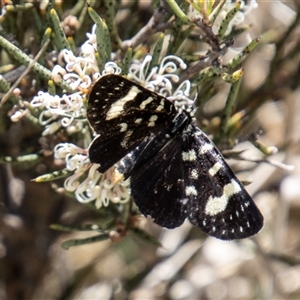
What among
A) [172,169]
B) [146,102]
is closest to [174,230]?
[172,169]

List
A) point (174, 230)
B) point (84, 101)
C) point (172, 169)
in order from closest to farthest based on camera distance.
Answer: point (84, 101) < point (172, 169) < point (174, 230)

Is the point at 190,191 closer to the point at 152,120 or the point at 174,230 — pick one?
the point at 152,120

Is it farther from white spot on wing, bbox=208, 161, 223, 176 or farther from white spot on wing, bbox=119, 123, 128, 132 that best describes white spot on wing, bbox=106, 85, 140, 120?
white spot on wing, bbox=208, 161, 223, 176

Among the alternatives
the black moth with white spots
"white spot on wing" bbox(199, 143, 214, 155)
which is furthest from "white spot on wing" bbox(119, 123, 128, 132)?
"white spot on wing" bbox(199, 143, 214, 155)

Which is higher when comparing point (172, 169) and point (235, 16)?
point (235, 16)

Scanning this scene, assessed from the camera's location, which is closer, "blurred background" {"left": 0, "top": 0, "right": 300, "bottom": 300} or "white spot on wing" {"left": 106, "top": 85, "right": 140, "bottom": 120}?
"white spot on wing" {"left": 106, "top": 85, "right": 140, "bottom": 120}

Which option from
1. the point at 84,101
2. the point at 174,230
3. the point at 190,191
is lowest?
the point at 174,230

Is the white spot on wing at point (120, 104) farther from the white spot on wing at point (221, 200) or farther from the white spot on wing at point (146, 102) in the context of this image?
the white spot on wing at point (221, 200)
